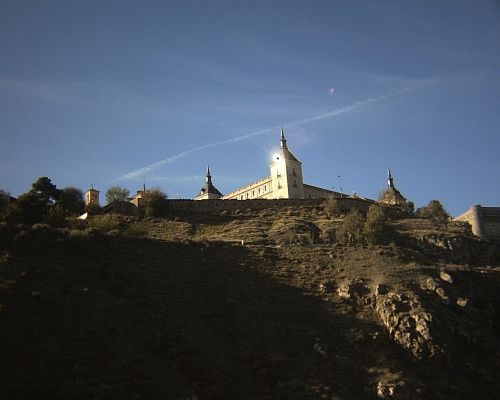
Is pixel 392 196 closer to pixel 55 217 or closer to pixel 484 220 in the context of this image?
pixel 484 220

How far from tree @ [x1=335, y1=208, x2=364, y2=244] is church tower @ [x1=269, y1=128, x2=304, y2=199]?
1820 cm

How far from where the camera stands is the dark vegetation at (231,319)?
87.5 ft

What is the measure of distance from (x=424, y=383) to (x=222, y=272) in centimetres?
1269

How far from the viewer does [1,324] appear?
27.4 m

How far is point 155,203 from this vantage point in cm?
5562

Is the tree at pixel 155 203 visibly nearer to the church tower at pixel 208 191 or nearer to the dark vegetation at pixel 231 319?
the dark vegetation at pixel 231 319

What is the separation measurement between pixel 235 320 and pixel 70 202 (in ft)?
86.1

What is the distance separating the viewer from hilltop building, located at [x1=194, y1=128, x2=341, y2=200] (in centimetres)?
7044

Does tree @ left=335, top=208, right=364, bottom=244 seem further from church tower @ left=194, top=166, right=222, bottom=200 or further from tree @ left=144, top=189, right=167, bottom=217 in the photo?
church tower @ left=194, top=166, right=222, bottom=200

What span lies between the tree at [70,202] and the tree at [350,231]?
1862 centimetres

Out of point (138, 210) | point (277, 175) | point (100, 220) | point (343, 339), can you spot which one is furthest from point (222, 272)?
point (277, 175)

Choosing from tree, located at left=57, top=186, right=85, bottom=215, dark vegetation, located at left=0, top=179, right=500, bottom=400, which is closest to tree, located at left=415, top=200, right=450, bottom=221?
dark vegetation, located at left=0, top=179, right=500, bottom=400

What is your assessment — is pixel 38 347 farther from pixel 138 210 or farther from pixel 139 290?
pixel 138 210

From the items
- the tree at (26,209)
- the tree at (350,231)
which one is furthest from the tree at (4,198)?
the tree at (350,231)
